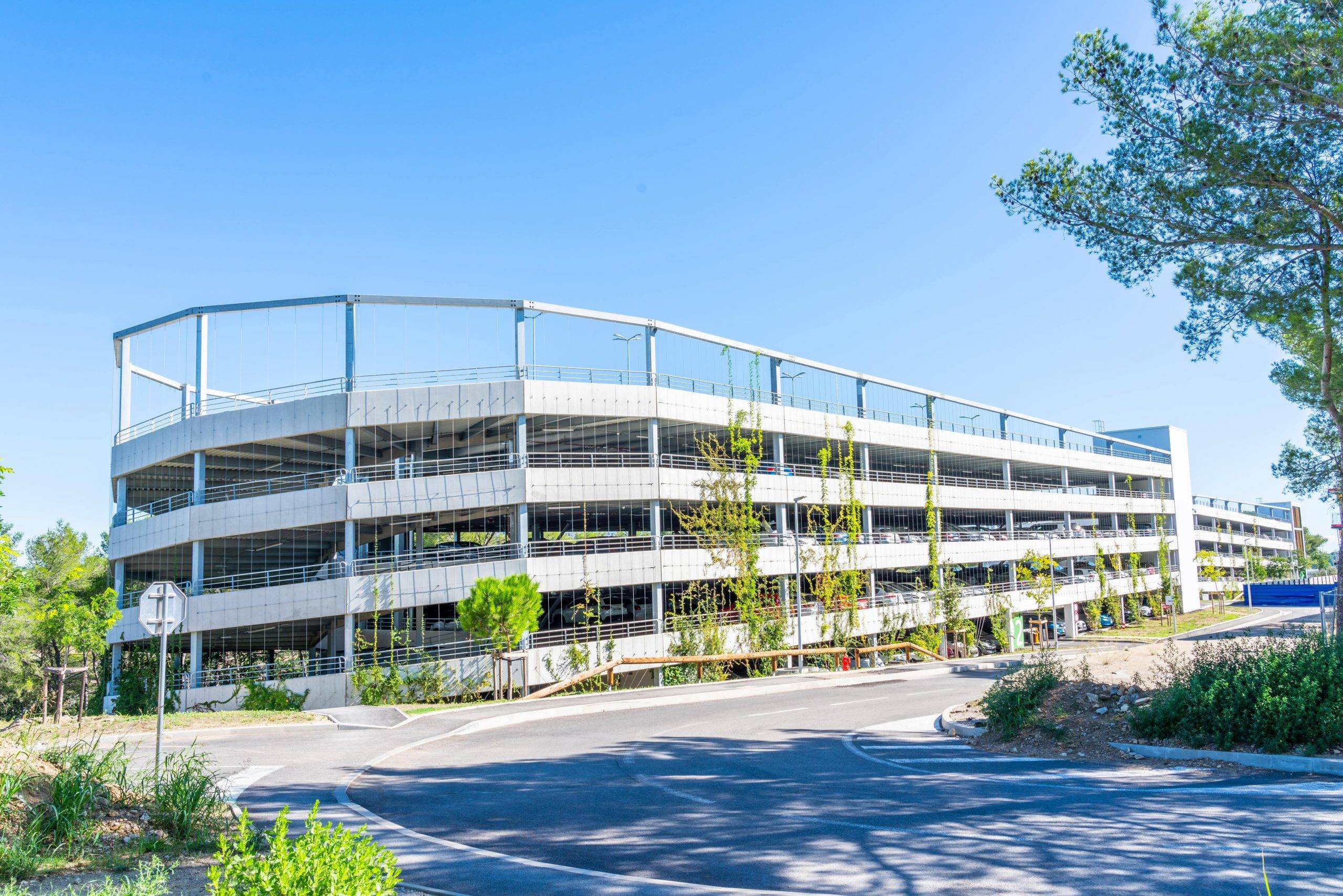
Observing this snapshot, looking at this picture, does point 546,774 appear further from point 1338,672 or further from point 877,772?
point 1338,672

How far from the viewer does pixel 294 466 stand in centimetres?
3600

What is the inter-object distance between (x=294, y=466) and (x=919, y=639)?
97.8 feet

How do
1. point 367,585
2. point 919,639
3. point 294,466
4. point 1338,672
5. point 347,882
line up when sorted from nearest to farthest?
point 347,882 → point 1338,672 → point 367,585 → point 294,466 → point 919,639

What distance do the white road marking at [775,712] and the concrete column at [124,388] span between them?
91.8 ft

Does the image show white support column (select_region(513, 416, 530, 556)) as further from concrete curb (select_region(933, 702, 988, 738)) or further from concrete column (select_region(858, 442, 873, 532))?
concrete column (select_region(858, 442, 873, 532))

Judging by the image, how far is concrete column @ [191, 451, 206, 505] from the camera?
3123 centimetres

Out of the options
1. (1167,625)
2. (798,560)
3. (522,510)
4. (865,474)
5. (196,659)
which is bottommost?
(1167,625)

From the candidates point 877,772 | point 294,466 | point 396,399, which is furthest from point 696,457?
point 877,772

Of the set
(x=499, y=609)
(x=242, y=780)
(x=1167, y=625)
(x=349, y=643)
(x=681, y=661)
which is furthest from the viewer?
(x=1167, y=625)

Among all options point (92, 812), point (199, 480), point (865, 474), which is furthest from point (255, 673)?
point (865, 474)

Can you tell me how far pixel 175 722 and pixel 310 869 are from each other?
16656 millimetres

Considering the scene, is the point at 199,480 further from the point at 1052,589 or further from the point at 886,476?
the point at 1052,589

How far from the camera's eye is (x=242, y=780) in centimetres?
1345

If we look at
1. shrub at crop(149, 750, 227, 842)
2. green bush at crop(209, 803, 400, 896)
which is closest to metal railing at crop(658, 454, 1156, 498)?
shrub at crop(149, 750, 227, 842)
